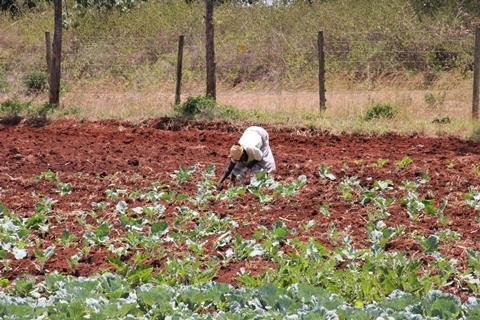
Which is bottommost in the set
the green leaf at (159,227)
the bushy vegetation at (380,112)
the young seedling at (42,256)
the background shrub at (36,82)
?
the young seedling at (42,256)

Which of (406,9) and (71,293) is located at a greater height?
(406,9)

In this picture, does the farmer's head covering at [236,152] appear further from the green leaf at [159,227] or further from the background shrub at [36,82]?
the background shrub at [36,82]

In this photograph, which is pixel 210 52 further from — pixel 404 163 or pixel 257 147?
pixel 257 147

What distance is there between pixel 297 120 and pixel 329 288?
29.9 ft

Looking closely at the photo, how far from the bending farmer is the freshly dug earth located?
349 mm

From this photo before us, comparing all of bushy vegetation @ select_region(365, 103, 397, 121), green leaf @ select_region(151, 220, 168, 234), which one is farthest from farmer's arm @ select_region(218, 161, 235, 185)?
bushy vegetation @ select_region(365, 103, 397, 121)

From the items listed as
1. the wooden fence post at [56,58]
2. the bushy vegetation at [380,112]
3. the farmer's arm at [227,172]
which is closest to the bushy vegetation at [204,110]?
the bushy vegetation at [380,112]

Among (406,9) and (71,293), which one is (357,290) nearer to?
(71,293)

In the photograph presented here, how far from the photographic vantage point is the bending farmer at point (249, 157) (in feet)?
29.7

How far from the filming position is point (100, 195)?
9008 millimetres

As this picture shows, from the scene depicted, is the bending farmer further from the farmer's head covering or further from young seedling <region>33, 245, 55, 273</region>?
young seedling <region>33, 245, 55, 273</region>

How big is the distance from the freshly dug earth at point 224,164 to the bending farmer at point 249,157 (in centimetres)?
35

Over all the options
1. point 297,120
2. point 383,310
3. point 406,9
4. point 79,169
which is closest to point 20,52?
point 406,9

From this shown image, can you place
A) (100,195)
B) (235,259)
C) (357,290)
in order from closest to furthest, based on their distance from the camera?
(357,290) → (235,259) → (100,195)
